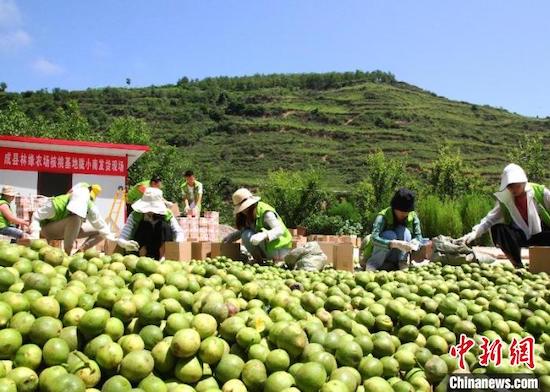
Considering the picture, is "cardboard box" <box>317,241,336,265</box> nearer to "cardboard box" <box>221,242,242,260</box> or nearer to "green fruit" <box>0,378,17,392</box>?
"cardboard box" <box>221,242,242,260</box>

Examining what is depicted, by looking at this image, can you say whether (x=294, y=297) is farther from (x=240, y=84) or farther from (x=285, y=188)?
(x=240, y=84)

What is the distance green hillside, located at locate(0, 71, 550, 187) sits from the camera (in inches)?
2218

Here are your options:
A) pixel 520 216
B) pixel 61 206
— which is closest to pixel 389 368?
pixel 520 216

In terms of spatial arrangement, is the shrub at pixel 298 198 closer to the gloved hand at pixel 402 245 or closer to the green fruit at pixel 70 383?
the gloved hand at pixel 402 245

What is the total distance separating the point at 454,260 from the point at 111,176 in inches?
426

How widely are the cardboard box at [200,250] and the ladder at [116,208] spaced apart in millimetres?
7856

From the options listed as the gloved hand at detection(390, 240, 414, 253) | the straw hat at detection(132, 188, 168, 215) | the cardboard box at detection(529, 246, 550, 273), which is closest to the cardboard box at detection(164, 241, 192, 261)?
the straw hat at detection(132, 188, 168, 215)

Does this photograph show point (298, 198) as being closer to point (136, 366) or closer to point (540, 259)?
point (540, 259)

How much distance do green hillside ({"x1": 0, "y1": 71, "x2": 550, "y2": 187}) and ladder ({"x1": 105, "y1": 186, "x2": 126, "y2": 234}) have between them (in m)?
35.1

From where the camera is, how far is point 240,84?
103 meters

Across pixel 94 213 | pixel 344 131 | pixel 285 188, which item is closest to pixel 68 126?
pixel 285 188

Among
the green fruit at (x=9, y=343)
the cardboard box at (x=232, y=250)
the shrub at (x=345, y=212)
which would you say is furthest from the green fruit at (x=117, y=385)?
the shrub at (x=345, y=212)

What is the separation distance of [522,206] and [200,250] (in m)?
3.42

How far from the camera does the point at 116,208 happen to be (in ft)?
45.5
